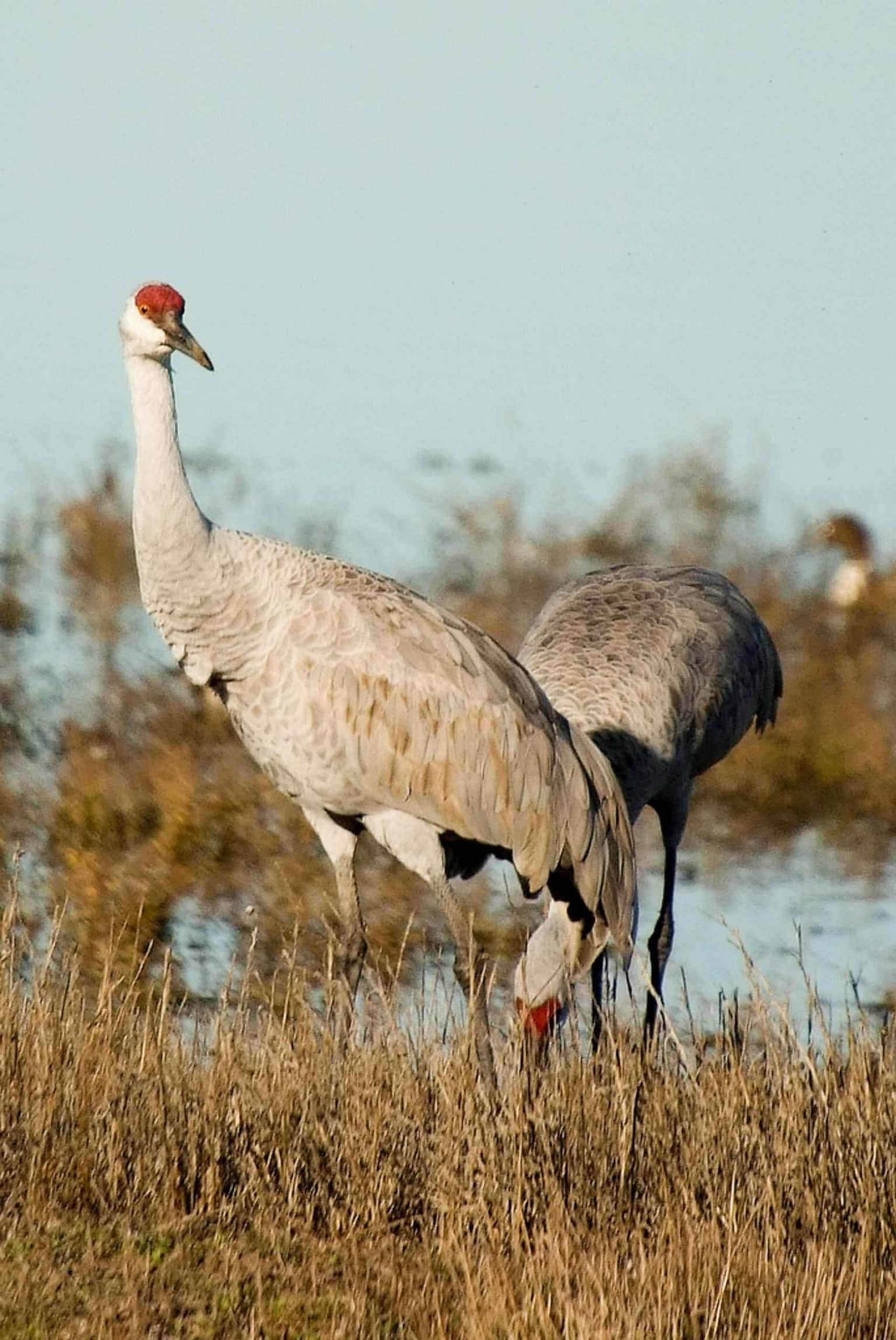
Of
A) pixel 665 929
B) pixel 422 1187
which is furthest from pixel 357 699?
pixel 665 929

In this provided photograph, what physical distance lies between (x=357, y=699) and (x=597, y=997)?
1.01m

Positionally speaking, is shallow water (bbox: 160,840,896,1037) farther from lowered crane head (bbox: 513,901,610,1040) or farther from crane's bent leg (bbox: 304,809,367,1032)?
crane's bent leg (bbox: 304,809,367,1032)

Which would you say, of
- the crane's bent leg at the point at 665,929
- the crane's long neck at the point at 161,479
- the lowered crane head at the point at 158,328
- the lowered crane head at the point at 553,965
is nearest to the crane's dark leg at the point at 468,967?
the lowered crane head at the point at 553,965

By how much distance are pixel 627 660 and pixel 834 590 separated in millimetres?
4779

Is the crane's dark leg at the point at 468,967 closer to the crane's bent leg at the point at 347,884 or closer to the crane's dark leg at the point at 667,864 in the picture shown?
the crane's bent leg at the point at 347,884

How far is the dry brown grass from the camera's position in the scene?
3658 mm

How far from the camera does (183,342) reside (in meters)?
5.08

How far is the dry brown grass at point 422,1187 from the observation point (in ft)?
12.0

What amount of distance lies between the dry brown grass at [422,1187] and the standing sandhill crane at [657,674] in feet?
5.94

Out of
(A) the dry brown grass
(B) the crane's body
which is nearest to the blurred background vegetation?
(B) the crane's body

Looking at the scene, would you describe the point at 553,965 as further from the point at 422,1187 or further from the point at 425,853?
the point at 422,1187

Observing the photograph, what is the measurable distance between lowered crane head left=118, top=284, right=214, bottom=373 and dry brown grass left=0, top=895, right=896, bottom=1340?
4.31ft

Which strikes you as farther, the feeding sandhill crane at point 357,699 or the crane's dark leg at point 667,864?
the crane's dark leg at point 667,864

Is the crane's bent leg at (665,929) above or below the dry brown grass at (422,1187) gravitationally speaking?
above
